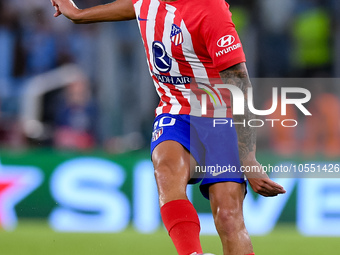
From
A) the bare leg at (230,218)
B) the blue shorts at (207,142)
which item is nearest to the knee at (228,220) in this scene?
the bare leg at (230,218)

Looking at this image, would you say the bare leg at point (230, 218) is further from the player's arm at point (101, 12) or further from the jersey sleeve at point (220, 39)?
the player's arm at point (101, 12)

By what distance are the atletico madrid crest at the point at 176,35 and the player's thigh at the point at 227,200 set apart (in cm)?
82

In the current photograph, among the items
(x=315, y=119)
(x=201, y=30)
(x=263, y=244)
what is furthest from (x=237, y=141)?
(x=315, y=119)

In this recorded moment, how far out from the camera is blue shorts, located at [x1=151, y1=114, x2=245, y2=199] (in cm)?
407

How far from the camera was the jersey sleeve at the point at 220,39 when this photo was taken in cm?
383

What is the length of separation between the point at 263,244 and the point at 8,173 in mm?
2804

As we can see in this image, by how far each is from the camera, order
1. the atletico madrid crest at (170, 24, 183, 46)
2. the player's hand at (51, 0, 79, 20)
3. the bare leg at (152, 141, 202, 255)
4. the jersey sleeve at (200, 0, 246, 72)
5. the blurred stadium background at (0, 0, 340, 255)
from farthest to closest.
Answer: the blurred stadium background at (0, 0, 340, 255)
the player's hand at (51, 0, 79, 20)
the atletico madrid crest at (170, 24, 183, 46)
the jersey sleeve at (200, 0, 246, 72)
the bare leg at (152, 141, 202, 255)

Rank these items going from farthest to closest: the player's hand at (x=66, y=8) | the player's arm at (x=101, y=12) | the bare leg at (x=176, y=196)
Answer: the player's hand at (x=66, y=8), the player's arm at (x=101, y=12), the bare leg at (x=176, y=196)

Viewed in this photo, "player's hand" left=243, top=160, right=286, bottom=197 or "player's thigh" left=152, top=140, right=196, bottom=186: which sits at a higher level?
"player's thigh" left=152, top=140, right=196, bottom=186

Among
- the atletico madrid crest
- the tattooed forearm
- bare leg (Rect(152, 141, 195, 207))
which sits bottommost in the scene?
bare leg (Rect(152, 141, 195, 207))

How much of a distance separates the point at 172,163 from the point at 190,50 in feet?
2.08

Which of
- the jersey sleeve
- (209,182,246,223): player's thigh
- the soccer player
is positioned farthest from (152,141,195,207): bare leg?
the jersey sleeve

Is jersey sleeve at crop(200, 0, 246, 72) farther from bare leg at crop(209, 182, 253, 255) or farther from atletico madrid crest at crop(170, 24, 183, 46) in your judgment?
bare leg at crop(209, 182, 253, 255)

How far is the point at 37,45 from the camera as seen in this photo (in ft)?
28.3
